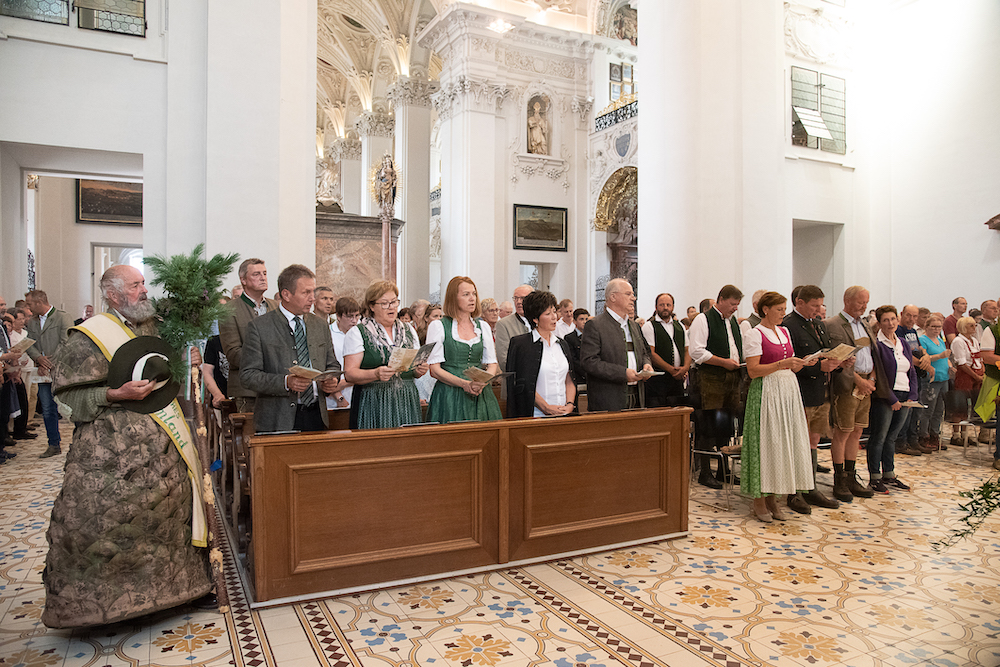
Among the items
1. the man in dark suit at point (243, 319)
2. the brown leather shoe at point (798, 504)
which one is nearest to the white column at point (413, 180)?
the man in dark suit at point (243, 319)

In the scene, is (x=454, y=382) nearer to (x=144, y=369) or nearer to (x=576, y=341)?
(x=144, y=369)

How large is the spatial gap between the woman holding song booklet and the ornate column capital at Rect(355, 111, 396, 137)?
20571 millimetres

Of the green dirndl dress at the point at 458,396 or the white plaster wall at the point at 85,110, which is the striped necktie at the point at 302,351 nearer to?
the green dirndl dress at the point at 458,396

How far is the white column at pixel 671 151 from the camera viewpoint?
9766mm

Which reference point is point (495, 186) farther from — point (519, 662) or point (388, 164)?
point (519, 662)

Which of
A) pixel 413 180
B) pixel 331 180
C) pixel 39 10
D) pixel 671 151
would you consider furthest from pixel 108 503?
pixel 331 180

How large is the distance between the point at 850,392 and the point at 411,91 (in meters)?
17.2

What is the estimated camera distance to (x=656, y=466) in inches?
180

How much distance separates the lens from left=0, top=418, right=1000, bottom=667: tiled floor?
9.82 ft

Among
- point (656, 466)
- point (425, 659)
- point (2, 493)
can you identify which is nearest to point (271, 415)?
point (425, 659)

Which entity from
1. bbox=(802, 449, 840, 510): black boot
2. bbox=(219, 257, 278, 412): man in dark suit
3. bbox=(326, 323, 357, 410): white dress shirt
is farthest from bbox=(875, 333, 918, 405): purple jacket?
bbox=(219, 257, 278, 412): man in dark suit

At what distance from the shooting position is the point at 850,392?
559cm

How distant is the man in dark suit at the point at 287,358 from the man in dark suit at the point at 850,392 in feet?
13.4

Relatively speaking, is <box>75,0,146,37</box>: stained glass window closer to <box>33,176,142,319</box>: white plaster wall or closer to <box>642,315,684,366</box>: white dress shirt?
<box>642,315,684,366</box>: white dress shirt
